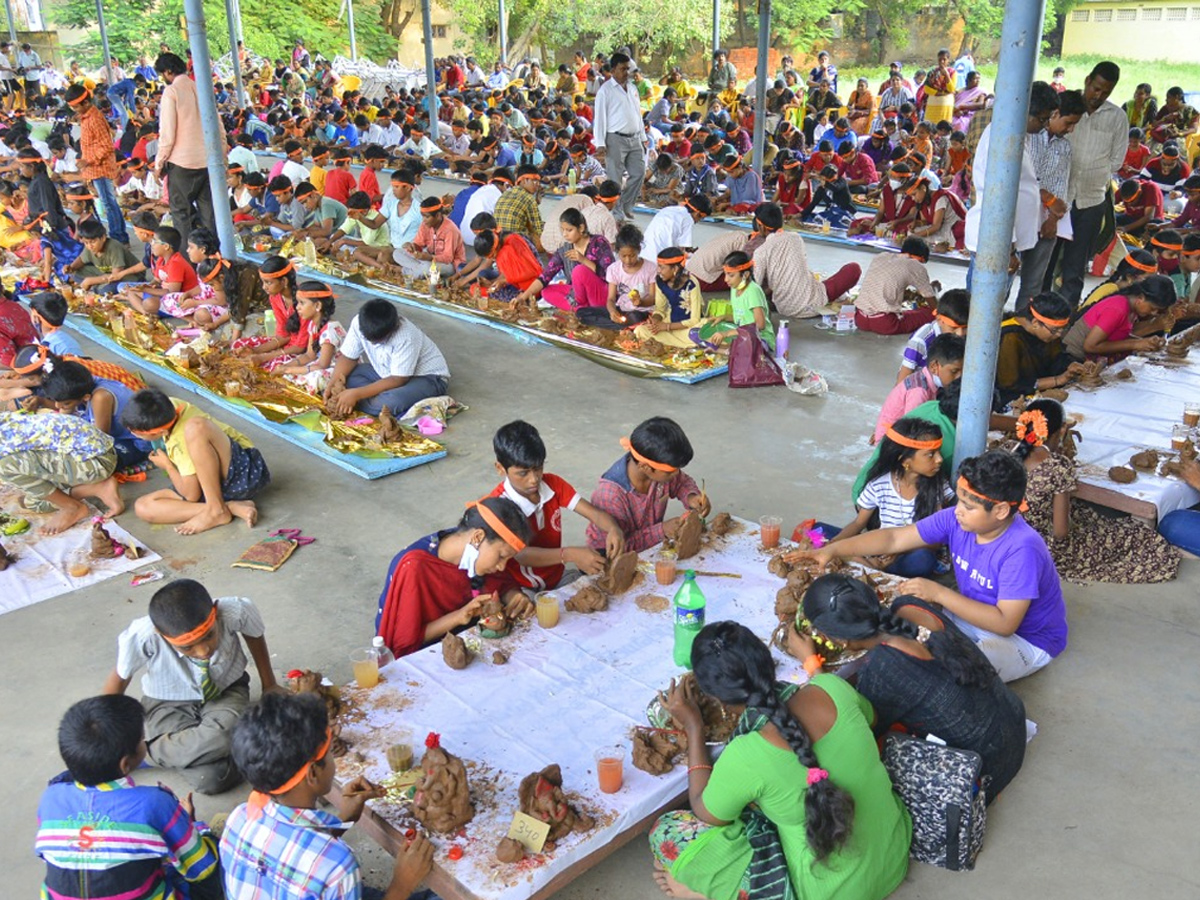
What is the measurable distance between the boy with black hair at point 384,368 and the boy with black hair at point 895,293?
357 centimetres

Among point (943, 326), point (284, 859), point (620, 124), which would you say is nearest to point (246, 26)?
point (620, 124)

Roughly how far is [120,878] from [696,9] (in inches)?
1201

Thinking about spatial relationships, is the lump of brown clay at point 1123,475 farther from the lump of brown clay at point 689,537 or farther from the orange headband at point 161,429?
the orange headband at point 161,429

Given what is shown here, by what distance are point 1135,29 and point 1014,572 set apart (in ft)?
98.3

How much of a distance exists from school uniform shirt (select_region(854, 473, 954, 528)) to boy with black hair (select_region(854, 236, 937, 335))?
12.3 ft

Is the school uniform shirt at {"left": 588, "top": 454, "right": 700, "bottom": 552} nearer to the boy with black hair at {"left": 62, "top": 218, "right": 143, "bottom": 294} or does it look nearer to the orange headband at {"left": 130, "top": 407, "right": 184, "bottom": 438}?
the orange headband at {"left": 130, "top": 407, "right": 184, "bottom": 438}

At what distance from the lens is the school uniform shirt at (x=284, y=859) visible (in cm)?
238

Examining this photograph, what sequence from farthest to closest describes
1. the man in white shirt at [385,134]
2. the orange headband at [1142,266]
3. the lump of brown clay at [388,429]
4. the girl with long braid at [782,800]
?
the man in white shirt at [385,134]
the orange headband at [1142,266]
the lump of brown clay at [388,429]
the girl with long braid at [782,800]

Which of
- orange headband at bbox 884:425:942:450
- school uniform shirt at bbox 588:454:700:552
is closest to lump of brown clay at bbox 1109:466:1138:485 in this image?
orange headband at bbox 884:425:942:450

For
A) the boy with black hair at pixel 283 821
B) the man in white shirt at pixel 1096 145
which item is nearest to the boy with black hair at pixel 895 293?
the man in white shirt at pixel 1096 145

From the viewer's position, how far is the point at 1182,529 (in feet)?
14.9

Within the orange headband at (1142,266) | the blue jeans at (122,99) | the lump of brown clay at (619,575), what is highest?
the blue jeans at (122,99)

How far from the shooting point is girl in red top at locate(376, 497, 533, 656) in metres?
3.62

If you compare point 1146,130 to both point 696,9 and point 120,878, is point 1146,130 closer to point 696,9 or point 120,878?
point 120,878
